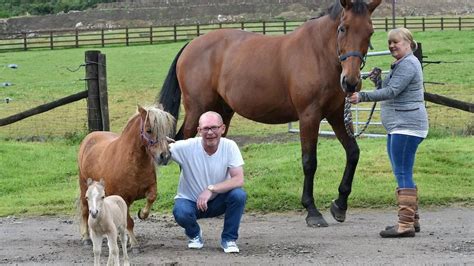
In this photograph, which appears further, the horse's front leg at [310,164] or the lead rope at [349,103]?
the horse's front leg at [310,164]

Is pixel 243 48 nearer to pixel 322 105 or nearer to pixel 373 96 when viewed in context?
pixel 322 105

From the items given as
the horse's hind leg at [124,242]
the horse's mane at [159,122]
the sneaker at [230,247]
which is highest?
the horse's mane at [159,122]

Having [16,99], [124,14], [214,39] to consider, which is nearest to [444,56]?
[16,99]

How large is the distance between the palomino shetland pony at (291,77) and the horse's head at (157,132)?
1.88 metres

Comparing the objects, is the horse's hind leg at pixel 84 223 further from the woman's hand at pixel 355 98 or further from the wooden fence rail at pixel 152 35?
the wooden fence rail at pixel 152 35

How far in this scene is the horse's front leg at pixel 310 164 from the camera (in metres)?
8.76

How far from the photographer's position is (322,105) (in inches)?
344

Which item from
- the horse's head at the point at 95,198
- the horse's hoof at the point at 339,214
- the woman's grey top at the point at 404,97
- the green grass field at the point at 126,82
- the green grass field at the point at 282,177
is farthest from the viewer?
the green grass field at the point at 126,82

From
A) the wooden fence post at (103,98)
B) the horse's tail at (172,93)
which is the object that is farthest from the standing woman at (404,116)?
the wooden fence post at (103,98)

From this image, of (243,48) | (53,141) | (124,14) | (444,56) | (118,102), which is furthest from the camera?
(124,14)

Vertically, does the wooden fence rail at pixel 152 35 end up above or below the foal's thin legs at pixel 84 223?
below

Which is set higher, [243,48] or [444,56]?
[243,48]

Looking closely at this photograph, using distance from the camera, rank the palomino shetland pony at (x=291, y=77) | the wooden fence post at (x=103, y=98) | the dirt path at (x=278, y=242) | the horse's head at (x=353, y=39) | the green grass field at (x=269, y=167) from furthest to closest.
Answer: the wooden fence post at (x=103, y=98) → the green grass field at (x=269, y=167) → the palomino shetland pony at (x=291, y=77) → the horse's head at (x=353, y=39) → the dirt path at (x=278, y=242)

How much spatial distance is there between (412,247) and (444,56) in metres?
25.0
